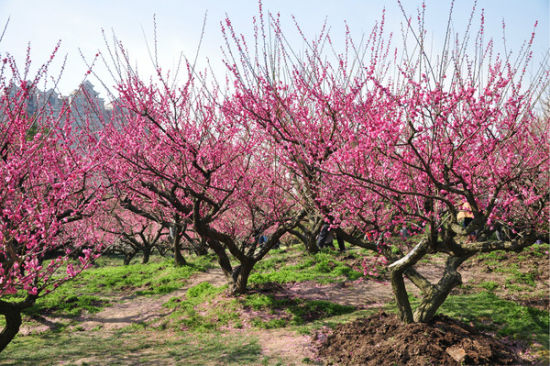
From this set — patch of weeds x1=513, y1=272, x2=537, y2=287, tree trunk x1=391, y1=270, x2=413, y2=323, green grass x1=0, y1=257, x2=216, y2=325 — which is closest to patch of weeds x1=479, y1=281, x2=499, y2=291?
patch of weeds x1=513, y1=272, x2=537, y2=287

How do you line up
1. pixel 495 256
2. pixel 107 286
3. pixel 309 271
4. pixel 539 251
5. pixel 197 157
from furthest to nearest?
pixel 107 286 → pixel 539 251 → pixel 495 256 → pixel 309 271 → pixel 197 157

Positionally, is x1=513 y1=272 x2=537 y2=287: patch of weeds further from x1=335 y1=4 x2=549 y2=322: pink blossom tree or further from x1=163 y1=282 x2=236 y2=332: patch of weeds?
x1=163 y1=282 x2=236 y2=332: patch of weeds

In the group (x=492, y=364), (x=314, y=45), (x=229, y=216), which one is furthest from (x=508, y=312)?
(x=229, y=216)

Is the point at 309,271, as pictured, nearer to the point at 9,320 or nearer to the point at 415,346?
the point at 415,346

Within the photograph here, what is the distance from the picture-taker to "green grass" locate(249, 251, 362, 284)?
40.6 feet

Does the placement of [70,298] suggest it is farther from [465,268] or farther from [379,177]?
[465,268]

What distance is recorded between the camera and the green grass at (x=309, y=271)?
12367 millimetres

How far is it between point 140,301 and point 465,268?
450 inches

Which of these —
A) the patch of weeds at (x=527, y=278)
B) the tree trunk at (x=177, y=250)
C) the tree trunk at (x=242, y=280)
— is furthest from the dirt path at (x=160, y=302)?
the patch of weeds at (x=527, y=278)

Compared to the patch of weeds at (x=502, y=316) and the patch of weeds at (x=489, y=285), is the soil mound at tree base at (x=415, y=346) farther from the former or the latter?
the patch of weeds at (x=489, y=285)

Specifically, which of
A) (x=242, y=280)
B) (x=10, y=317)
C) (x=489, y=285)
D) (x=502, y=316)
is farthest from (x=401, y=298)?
(x=10, y=317)

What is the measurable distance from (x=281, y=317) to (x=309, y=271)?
4.24 m

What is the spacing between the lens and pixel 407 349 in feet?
19.6

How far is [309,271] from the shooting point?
13547mm
